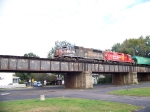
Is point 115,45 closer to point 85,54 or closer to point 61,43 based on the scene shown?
point 61,43

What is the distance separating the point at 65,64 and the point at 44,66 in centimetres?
531

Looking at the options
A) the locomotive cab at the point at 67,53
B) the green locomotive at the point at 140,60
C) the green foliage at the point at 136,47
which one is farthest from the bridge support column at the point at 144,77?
→ the locomotive cab at the point at 67,53

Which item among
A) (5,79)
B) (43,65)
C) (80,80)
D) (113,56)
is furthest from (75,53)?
(5,79)

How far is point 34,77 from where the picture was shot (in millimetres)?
98375

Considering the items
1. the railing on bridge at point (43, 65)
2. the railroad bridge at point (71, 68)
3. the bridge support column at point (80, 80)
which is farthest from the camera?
Answer: the bridge support column at point (80, 80)

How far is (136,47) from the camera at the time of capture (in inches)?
3895

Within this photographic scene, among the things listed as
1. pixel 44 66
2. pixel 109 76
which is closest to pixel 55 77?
pixel 109 76

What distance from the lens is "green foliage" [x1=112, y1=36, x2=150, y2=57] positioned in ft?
302

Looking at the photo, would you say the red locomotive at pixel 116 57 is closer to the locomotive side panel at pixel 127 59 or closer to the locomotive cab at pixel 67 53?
the locomotive side panel at pixel 127 59

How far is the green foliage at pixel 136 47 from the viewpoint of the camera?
92062 millimetres

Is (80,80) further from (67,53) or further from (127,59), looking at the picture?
(127,59)

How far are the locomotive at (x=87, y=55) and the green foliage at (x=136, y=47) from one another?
94.3 feet

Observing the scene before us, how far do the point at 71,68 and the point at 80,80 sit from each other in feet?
15.1

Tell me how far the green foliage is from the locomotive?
94.3 feet
